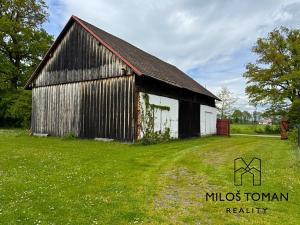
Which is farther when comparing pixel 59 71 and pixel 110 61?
Result: pixel 59 71

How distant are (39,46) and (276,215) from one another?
3454 centimetres

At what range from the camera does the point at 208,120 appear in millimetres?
29469

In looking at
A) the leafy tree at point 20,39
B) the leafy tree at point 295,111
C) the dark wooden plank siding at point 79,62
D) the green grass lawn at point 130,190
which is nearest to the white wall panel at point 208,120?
the leafy tree at point 295,111

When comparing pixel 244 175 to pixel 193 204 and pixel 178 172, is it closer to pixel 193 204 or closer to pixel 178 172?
pixel 178 172

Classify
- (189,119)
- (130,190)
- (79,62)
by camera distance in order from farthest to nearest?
(189,119) < (79,62) < (130,190)

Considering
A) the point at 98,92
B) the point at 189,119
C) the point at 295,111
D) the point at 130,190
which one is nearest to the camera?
the point at 130,190

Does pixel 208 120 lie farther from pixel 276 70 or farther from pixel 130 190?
pixel 130 190

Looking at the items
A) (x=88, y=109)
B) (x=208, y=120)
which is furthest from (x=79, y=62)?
(x=208, y=120)

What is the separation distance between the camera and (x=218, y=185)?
7.77m

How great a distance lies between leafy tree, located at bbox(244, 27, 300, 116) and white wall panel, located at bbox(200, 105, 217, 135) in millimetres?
8210

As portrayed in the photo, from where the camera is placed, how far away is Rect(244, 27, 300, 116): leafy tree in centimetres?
3416

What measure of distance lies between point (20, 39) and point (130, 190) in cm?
3216

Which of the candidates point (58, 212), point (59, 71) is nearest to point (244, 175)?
point (58, 212)

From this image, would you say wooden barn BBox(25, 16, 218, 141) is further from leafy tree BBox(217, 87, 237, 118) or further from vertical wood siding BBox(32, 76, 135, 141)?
leafy tree BBox(217, 87, 237, 118)
